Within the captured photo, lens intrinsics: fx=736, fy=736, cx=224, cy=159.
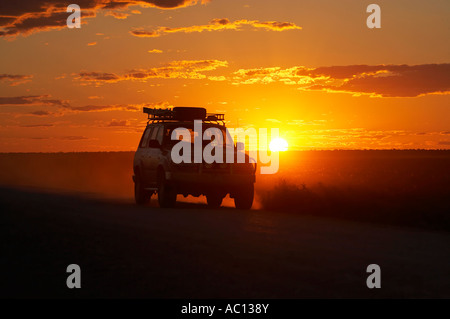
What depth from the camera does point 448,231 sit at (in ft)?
49.4

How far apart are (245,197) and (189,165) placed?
192 centimetres

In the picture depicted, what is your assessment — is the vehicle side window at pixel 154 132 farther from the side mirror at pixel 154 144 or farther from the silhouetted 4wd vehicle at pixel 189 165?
the side mirror at pixel 154 144

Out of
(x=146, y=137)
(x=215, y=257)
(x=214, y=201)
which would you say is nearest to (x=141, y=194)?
(x=146, y=137)

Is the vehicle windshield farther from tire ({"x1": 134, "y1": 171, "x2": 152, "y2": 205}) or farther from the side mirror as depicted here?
tire ({"x1": 134, "y1": 171, "x2": 152, "y2": 205})

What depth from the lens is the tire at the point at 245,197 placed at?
20016mm

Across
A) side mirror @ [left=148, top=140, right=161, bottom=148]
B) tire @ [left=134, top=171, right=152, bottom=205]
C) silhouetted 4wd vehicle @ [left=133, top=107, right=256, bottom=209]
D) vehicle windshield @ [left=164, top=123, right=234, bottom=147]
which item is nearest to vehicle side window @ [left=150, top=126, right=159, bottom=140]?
silhouetted 4wd vehicle @ [left=133, top=107, right=256, bottom=209]

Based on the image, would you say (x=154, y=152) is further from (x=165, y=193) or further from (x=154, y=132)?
(x=165, y=193)

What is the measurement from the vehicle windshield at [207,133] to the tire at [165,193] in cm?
110

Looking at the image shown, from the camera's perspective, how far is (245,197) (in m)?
20.2

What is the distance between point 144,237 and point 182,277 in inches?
152

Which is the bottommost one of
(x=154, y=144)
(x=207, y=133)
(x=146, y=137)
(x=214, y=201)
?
(x=214, y=201)

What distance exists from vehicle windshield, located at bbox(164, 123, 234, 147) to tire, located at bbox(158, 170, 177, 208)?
1104 millimetres
